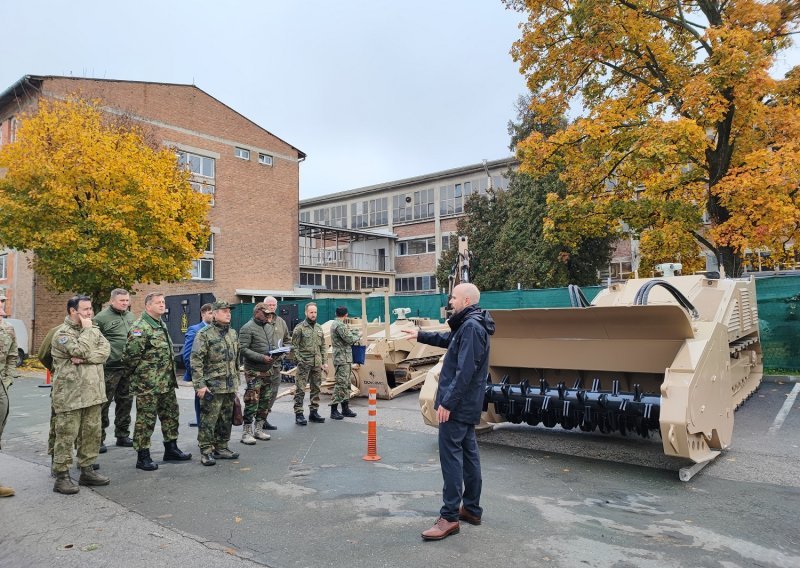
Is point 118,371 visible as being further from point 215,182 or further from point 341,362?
point 215,182

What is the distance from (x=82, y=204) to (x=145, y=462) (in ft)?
48.1

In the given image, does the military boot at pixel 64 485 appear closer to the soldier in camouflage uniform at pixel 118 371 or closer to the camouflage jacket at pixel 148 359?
the camouflage jacket at pixel 148 359

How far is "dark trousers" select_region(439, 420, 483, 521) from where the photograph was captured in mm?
4270

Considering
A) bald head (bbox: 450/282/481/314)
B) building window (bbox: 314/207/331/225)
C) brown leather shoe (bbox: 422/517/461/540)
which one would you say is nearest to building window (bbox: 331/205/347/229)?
building window (bbox: 314/207/331/225)

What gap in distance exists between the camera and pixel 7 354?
232 inches

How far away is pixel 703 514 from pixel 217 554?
12.2 ft

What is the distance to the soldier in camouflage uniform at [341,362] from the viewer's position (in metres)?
9.38

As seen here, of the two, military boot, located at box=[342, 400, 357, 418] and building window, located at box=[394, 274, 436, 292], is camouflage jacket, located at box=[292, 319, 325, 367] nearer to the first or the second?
military boot, located at box=[342, 400, 357, 418]

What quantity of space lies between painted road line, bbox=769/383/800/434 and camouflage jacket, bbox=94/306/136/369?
27.4 ft

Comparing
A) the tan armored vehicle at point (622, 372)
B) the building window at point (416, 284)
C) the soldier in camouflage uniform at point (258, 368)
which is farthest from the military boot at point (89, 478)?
the building window at point (416, 284)

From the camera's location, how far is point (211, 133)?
99.9 ft

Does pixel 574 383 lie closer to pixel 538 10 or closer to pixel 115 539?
pixel 115 539

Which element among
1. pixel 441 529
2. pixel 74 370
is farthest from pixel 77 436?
pixel 441 529

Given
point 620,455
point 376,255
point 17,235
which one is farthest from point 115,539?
point 376,255
